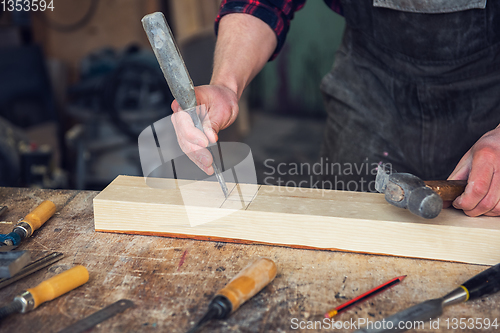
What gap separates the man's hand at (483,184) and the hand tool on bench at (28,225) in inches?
45.1

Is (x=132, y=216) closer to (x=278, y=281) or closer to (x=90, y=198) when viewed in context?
(x=90, y=198)

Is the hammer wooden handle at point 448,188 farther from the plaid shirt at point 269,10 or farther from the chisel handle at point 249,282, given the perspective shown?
the plaid shirt at point 269,10

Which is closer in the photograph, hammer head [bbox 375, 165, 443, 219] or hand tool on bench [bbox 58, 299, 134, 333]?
hand tool on bench [bbox 58, 299, 134, 333]

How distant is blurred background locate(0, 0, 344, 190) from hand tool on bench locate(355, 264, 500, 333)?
216 centimetres

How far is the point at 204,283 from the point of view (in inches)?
38.0

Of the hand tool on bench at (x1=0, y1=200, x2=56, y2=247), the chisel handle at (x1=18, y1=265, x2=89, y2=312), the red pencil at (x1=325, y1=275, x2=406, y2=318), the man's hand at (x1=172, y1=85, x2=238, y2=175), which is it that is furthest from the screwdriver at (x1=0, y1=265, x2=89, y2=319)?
the red pencil at (x1=325, y1=275, x2=406, y2=318)

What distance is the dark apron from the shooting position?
1356 mm

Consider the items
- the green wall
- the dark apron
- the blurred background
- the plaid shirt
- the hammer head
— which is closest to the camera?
the hammer head

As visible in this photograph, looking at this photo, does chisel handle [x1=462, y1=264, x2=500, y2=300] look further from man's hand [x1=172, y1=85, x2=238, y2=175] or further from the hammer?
man's hand [x1=172, y1=85, x2=238, y2=175]

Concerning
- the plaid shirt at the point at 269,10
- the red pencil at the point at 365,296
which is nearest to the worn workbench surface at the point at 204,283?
the red pencil at the point at 365,296

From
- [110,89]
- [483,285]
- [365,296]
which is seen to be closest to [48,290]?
[365,296]

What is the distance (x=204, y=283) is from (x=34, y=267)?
1.38 feet

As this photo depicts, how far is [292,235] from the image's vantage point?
3.67 feet

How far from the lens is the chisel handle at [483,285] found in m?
0.89
